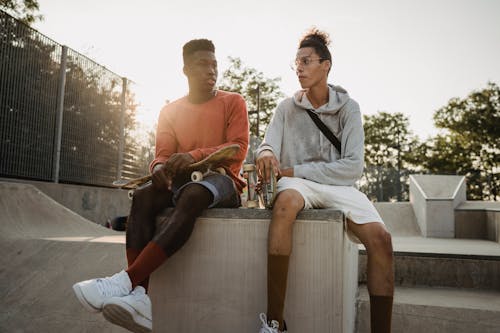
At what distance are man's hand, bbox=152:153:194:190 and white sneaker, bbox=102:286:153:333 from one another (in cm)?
76

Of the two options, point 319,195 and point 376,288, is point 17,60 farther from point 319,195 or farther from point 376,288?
point 376,288

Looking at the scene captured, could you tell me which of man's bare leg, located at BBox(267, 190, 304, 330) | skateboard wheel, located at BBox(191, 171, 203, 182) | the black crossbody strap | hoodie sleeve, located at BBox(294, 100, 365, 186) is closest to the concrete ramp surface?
skateboard wheel, located at BBox(191, 171, 203, 182)

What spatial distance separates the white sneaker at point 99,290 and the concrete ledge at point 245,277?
0.52 metres

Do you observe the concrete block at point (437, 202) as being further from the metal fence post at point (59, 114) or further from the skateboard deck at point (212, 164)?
the metal fence post at point (59, 114)

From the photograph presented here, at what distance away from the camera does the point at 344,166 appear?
241cm

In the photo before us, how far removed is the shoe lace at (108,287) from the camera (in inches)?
75.0

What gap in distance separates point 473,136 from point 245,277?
2643 cm

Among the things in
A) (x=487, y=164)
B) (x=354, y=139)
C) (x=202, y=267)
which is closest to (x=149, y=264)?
(x=202, y=267)

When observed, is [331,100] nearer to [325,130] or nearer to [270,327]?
[325,130]

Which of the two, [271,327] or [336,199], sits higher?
[336,199]

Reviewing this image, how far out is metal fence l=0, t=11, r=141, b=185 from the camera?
6.92m

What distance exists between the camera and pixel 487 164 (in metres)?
24.0

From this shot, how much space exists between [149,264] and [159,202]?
1.88 feet

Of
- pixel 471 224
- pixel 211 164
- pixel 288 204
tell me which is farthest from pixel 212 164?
pixel 471 224
